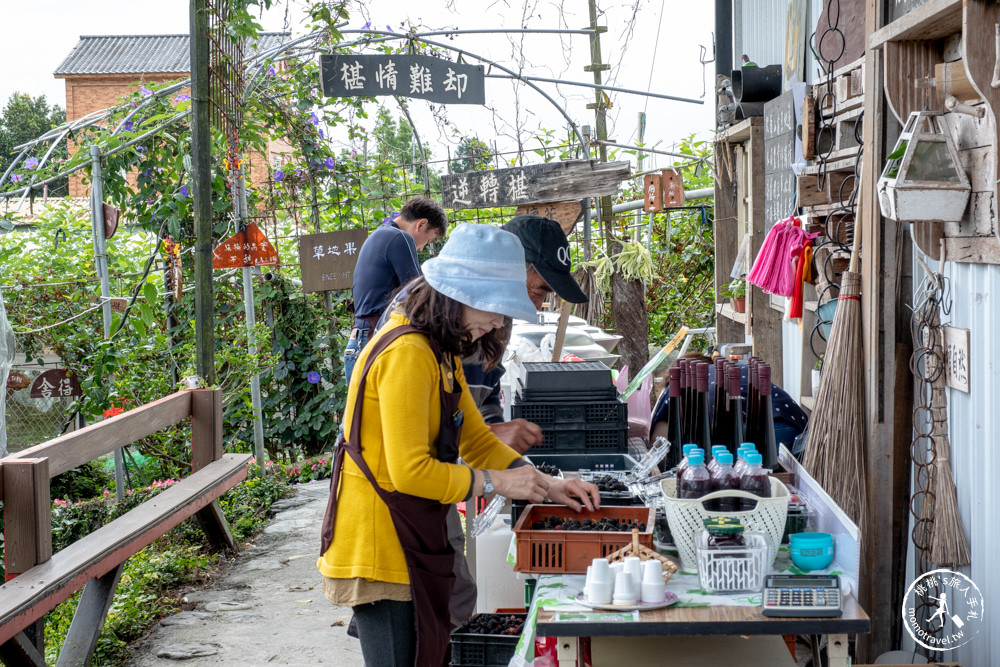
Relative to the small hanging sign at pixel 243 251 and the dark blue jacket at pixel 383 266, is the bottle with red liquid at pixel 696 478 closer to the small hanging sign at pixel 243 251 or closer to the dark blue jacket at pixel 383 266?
the dark blue jacket at pixel 383 266

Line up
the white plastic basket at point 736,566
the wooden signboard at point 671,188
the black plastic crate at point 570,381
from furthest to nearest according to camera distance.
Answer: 1. the wooden signboard at point 671,188
2. the black plastic crate at point 570,381
3. the white plastic basket at point 736,566

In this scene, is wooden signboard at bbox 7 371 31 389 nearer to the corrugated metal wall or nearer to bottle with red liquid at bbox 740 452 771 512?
bottle with red liquid at bbox 740 452 771 512

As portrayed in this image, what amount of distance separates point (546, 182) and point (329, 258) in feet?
6.60

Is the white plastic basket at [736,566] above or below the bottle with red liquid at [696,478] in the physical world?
below

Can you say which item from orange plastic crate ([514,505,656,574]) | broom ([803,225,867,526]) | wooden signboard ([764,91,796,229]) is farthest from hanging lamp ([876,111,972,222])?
wooden signboard ([764,91,796,229])

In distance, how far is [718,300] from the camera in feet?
19.2

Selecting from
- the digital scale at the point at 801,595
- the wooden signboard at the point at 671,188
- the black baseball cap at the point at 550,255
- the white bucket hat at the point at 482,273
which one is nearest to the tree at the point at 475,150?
the wooden signboard at the point at 671,188

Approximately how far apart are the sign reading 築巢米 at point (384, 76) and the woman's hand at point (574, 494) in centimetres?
492

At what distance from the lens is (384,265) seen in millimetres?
5000

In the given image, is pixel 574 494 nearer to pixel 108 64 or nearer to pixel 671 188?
pixel 671 188

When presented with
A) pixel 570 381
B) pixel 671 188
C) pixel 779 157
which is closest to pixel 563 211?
pixel 671 188

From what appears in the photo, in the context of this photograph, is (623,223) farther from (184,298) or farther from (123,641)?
(123,641)

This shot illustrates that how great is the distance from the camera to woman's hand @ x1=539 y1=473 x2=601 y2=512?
2295 mm

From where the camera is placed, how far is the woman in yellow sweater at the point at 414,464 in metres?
2.07
